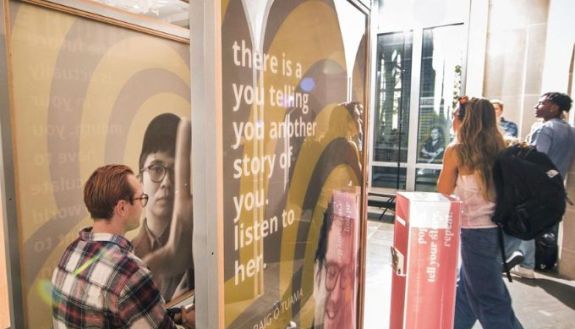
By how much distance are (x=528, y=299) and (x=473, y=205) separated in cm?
183

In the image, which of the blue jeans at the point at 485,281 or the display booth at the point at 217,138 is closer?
the display booth at the point at 217,138

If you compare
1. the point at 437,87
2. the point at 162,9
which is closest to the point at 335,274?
the point at 162,9

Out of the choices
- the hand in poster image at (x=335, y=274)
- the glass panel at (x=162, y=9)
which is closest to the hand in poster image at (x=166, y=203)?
the glass panel at (x=162, y=9)

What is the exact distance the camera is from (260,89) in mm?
1032

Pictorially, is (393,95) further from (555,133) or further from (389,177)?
(555,133)

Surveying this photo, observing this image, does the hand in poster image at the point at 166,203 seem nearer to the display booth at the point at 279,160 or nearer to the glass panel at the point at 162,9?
the glass panel at the point at 162,9

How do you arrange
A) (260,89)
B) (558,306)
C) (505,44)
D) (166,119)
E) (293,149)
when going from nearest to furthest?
1. (260,89)
2. (293,149)
3. (166,119)
4. (558,306)
5. (505,44)

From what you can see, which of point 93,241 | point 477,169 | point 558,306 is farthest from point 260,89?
point 558,306

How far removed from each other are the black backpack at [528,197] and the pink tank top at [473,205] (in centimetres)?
4

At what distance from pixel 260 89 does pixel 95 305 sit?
92cm

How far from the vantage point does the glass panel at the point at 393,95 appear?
24.5 feet

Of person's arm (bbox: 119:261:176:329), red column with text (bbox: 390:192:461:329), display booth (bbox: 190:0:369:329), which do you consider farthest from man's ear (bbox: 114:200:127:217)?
red column with text (bbox: 390:192:461:329)

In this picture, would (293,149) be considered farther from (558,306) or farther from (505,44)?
(505,44)

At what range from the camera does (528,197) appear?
2.20m
